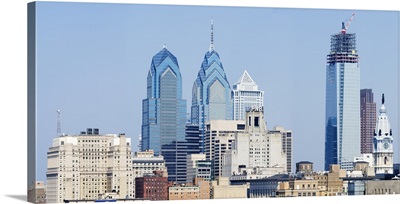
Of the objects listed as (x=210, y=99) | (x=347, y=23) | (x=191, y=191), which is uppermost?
(x=347, y=23)

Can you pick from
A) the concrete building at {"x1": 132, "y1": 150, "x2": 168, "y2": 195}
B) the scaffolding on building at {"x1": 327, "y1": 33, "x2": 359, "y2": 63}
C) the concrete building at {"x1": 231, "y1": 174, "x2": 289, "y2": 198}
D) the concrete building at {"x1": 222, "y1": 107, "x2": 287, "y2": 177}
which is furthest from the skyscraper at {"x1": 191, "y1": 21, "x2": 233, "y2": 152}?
the scaffolding on building at {"x1": 327, "y1": 33, "x2": 359, "y2": 63}

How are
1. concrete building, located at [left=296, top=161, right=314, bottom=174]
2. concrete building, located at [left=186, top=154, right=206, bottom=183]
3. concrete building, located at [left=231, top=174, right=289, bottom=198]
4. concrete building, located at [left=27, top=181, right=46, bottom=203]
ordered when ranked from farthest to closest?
concrete building, located at [left=186, top=154, right=206, bottom=183] → concrete building, located at [left=296, top=161, right=314, bottom=174] → concrete building, located at [left=231, top=174, right=289, bottom=198] → concrete building, located at [left=27, top=181, right=46, bottom=203]

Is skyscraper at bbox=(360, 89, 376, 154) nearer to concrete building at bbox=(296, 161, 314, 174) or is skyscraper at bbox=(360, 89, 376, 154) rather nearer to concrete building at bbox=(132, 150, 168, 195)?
concrete building at bbox=(296, 161, 314, 174)

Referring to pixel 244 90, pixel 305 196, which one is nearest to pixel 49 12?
pixel 244 90

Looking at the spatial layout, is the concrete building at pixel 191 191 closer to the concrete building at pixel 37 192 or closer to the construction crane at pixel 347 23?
the concrete building at pixel 37 192

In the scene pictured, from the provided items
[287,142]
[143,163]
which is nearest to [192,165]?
[143,163]

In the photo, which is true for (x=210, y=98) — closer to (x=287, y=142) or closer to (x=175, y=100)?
(x=175, y=100)
